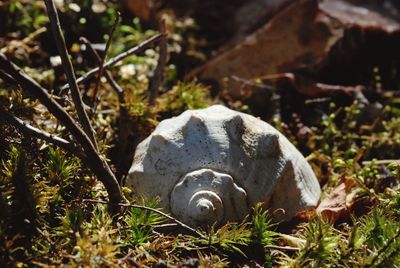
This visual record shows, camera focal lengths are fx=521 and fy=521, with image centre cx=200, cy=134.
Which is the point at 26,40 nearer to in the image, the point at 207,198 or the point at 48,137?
the point at 48,137

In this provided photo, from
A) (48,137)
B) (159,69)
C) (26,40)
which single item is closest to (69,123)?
(48,137)

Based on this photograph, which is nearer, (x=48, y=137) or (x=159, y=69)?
(x=48, y=137)

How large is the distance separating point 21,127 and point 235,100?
2193mm

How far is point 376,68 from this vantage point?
173 inches

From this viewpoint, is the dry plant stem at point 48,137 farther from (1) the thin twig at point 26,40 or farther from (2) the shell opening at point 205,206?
(1) the thin twig at point 26,40

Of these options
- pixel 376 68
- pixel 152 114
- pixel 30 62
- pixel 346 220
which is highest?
pixel 30 62

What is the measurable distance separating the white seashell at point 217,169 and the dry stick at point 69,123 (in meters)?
0.25

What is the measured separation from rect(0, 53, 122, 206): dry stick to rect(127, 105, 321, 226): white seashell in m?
0.25

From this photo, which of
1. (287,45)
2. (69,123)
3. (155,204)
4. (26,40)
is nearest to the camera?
(69,123)

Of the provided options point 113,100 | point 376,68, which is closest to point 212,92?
point 113,100

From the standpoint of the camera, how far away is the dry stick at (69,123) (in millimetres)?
2307

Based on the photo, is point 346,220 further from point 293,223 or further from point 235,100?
point 235,100

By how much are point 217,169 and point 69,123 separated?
806mm

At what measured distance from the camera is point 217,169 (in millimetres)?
2740
